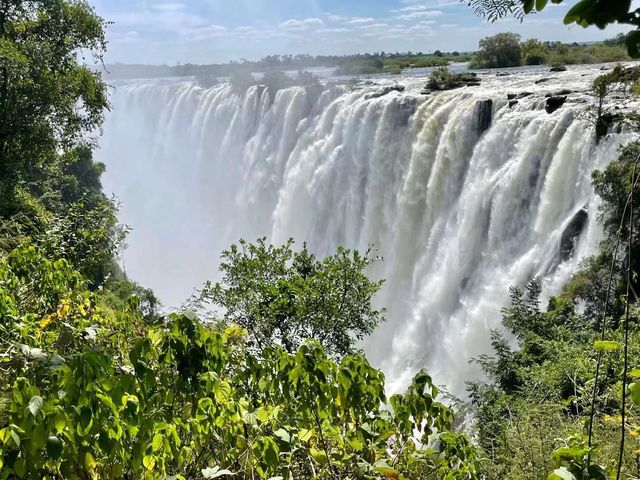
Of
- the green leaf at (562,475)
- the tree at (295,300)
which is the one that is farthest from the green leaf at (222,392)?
the tree at (295,300)

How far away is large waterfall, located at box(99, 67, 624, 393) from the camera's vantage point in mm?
13891

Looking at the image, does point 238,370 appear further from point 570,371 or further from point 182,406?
point 570,371

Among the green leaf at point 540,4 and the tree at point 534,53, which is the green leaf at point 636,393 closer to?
the green leaf at point 540,4

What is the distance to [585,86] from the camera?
18266mm

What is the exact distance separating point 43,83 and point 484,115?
12.5 m

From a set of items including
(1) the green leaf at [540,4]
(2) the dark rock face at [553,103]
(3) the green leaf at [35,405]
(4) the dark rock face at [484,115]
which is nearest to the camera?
(1) the green leaf at [540,4]

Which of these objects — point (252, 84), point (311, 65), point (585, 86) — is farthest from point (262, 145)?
point (311, 65)

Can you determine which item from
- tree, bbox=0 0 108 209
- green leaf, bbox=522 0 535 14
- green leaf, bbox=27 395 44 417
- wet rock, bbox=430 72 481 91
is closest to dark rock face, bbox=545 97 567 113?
wet rock, bbox=430 72 481 91

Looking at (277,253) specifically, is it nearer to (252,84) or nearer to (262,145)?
(262,145)

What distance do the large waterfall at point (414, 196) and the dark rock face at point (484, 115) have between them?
4 cm

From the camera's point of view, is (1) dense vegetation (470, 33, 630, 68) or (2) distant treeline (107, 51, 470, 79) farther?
(2) distant treeline (107, 51, 470, 79)

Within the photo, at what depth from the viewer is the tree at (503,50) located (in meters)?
36.9

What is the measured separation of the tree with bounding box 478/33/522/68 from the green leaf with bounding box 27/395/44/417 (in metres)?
39.5

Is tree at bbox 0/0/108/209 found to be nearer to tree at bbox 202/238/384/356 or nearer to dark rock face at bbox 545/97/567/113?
tree at bbox 202/238/384/356
